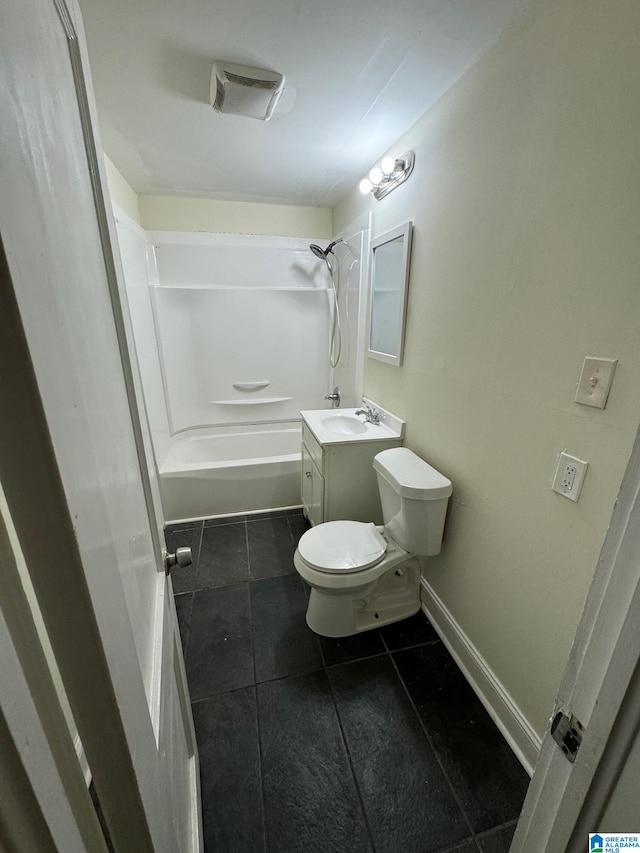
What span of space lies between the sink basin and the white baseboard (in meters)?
0.97

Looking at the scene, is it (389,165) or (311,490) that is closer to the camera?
(389,165)

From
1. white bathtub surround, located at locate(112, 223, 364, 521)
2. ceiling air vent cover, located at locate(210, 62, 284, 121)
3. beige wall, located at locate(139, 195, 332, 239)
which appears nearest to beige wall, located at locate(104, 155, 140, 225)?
beige wall, located at locate(139, 195, 332, 239)

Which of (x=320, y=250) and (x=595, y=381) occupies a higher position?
(x=320, y=250)

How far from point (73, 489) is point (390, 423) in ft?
6.03

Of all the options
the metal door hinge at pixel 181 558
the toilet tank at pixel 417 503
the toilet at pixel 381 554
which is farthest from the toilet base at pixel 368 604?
the metal door hinge at pixel 181 558

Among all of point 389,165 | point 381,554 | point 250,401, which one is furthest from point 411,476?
point 250,401

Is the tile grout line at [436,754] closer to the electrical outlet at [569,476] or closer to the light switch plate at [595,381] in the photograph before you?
the electrical outlet at [569,476]

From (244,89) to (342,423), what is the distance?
1628mm

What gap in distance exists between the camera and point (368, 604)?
165 centimetres

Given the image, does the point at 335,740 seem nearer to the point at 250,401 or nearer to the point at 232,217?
the point at 250,401

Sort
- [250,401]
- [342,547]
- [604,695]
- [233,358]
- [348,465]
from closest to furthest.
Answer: [604,695] < [342,547] < [348,465] < [233,358] < [250,401]

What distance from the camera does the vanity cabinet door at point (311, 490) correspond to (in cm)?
201

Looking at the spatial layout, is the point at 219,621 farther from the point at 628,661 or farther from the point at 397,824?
the point at 628,661

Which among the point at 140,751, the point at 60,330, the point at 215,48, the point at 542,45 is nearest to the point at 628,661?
the point at 140,751
